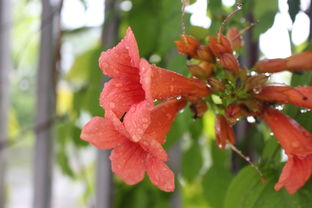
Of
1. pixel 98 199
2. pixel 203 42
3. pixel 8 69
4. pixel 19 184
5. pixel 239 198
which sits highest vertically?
pixel 203 42

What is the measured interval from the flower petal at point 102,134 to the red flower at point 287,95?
15 centimetres

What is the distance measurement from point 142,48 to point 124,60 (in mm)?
429

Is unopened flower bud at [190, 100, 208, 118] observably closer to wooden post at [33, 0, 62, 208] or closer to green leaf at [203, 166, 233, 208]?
green leaf at [203, 166, 233, 208]

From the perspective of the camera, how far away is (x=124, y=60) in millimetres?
462

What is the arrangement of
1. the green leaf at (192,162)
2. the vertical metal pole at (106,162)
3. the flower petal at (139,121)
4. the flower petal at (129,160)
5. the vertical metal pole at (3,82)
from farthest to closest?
the vertical metal pole at (3,82)
the green leaf at (192,162)
the vertical metal pole at (106,162)
the flower petal at (129,160)
the flower petal at (139,121)

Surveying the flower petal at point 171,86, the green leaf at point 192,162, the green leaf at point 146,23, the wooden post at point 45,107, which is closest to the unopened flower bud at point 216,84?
the flower petal at point 171,86

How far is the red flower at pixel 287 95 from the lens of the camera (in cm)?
45

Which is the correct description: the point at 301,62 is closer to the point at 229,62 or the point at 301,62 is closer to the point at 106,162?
the point at 229,62

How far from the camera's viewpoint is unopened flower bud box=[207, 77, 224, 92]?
0.49m

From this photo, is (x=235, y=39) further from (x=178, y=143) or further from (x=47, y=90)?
(x=47, y=90)

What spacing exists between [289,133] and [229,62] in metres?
0.09

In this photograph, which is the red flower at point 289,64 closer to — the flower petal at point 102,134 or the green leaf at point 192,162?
the flower petal at point 102,134

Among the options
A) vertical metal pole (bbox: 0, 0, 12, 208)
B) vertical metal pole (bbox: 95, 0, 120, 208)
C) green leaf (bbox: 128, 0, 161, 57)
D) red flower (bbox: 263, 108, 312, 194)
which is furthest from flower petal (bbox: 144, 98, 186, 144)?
vertical metal pole (bbox: 0, 0, 12, 208)

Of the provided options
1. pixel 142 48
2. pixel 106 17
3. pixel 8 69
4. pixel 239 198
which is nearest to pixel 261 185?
pixel 239 198
